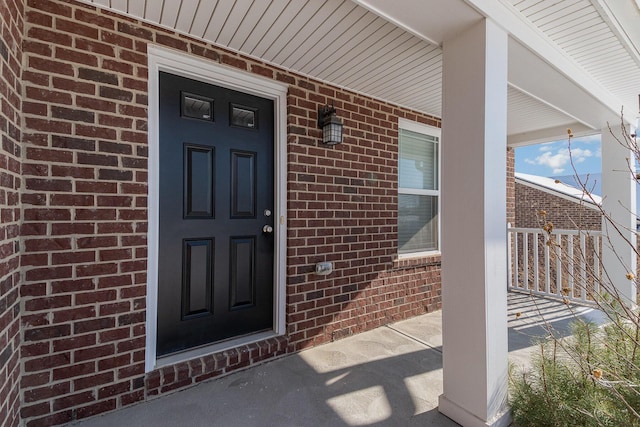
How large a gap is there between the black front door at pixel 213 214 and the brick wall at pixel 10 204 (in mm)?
698

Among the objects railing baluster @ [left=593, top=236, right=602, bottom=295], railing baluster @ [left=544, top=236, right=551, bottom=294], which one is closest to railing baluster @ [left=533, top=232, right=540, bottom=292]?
railing baluster @ [left=544, top=236, right=551, bottom=294]

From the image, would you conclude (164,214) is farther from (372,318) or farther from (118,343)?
(372,318)

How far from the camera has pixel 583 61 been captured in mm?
2400

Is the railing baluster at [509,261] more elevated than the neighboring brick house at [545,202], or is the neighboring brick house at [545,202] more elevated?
the neighboring brick house at [545,202]

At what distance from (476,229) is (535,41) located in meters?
1.32

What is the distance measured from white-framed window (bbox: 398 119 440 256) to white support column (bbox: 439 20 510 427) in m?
1.69

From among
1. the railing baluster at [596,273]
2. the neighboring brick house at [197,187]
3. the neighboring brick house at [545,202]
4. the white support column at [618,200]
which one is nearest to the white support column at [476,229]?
the neighboring brick house at [197,187]

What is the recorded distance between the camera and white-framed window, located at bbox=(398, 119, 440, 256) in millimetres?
3525

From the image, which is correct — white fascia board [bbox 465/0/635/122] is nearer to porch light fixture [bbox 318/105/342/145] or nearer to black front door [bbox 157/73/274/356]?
porch light fixture [bbox 318/105/342/145]

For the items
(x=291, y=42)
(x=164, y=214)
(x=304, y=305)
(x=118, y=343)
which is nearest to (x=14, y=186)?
(x=164, y=214)

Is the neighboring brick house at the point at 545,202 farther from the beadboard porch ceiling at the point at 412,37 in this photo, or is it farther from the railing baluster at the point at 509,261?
the beadboard porch ceiling at the point at 412,37

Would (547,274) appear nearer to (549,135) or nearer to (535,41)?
(549,135)

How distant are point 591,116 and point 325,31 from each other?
307 centimetres

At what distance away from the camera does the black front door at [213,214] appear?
7.01ft
